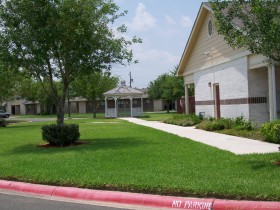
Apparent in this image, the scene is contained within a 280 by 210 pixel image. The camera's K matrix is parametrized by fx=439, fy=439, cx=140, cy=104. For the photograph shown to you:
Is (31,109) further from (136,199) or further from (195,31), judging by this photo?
(136,199)

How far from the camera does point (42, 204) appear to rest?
824cm

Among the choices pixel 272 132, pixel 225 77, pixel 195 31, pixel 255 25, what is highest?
pixel 195 31

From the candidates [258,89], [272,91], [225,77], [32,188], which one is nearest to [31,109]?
[225,77]

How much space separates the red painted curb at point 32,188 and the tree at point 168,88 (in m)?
46.4

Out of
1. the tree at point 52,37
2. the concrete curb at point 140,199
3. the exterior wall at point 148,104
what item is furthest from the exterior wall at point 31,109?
the concrete curb at point 140,199

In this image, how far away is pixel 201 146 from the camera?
46.1 feet

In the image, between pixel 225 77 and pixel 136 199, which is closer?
pixel 136 199

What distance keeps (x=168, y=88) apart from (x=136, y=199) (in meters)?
50.7

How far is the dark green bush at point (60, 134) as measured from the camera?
1598cm

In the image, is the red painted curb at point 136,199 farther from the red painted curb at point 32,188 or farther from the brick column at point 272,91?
the brick column at point 272,91

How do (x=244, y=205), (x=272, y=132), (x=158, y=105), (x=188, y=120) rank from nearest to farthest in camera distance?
(x=244, y=205) → (x=272, y=132) → (x=188, y=120) → (x=158, y=105)

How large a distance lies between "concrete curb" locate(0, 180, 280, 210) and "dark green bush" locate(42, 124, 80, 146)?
6.18m

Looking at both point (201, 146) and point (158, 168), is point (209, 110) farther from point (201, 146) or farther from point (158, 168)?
point (158, 168)

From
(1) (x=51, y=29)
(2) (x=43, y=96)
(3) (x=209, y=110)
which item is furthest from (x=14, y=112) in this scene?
(1) (x=51, y=29)
